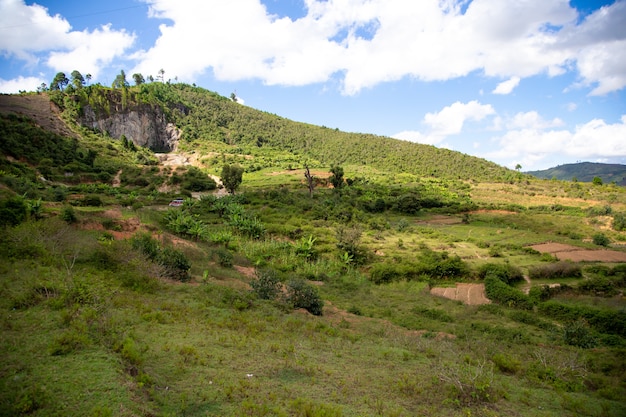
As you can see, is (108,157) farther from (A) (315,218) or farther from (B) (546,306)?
(B) (546,306)

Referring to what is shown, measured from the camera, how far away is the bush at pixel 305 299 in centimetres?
1559

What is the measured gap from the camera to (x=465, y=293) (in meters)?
21.4

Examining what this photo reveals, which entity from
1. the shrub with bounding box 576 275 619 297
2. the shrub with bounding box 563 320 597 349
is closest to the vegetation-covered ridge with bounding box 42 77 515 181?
the shrub with bounding box 576 275 619 297

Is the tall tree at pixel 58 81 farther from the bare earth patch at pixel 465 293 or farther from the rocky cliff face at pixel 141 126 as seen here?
the bare earth patch at pixel 465 293

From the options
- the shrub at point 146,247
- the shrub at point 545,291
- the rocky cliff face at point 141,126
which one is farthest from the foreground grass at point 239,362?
the rocky cliff face at point 141,126

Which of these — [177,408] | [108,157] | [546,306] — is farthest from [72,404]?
[108,157]

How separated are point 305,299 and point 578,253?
23.7 meters

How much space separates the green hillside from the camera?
670 centimetres

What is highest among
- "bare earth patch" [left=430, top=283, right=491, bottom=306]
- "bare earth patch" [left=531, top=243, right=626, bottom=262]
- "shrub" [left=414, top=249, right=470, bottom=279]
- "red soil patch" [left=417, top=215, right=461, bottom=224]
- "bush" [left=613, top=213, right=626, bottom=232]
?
"bush" [left=613, top=213, right=626, bottom=232]

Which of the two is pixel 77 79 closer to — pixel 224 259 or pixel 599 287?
pixel 224 259

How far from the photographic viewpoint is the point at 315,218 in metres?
39.6

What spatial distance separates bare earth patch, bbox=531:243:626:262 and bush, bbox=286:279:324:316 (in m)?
20.1

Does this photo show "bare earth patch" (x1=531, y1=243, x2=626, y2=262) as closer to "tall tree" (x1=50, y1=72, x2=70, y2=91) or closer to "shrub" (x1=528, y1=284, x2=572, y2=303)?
"shrub" (x1=528, y1=284, x2=572, y2=303)

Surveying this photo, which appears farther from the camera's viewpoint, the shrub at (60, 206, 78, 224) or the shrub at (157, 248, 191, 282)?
the shrub at (60, 206, 78, 224)
